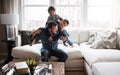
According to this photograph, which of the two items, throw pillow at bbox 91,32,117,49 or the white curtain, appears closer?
throw pillow at bbox 91,32,117,49

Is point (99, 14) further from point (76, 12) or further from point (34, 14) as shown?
point (34, 14)

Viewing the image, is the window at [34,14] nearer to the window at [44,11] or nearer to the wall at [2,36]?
the window at [44,11]

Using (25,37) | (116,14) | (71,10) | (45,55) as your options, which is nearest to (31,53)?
(45,55)

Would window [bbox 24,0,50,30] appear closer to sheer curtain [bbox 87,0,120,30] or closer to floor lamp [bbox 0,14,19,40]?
floor lamp [bbox 0,14,19,40]

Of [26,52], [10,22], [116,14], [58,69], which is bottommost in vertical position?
[58,69]

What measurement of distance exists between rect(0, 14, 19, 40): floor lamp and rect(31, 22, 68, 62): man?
1.14m

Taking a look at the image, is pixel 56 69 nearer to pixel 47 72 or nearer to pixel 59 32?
pixel 47 72

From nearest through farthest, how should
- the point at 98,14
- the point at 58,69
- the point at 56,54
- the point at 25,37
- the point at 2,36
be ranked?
1. the point at 58,69
2. the point at 56,54
3. the point at 25,37
4. the point at 98,14
5. the point at 2,36

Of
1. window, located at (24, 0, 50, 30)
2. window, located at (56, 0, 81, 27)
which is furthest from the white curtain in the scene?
window, located at (24, 0, 50, 30)

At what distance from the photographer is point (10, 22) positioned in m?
4.04

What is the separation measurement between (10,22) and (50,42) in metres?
1.27

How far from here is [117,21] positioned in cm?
437

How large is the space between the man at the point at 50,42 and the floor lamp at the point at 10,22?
1.14 m

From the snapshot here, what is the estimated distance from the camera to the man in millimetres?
3134
